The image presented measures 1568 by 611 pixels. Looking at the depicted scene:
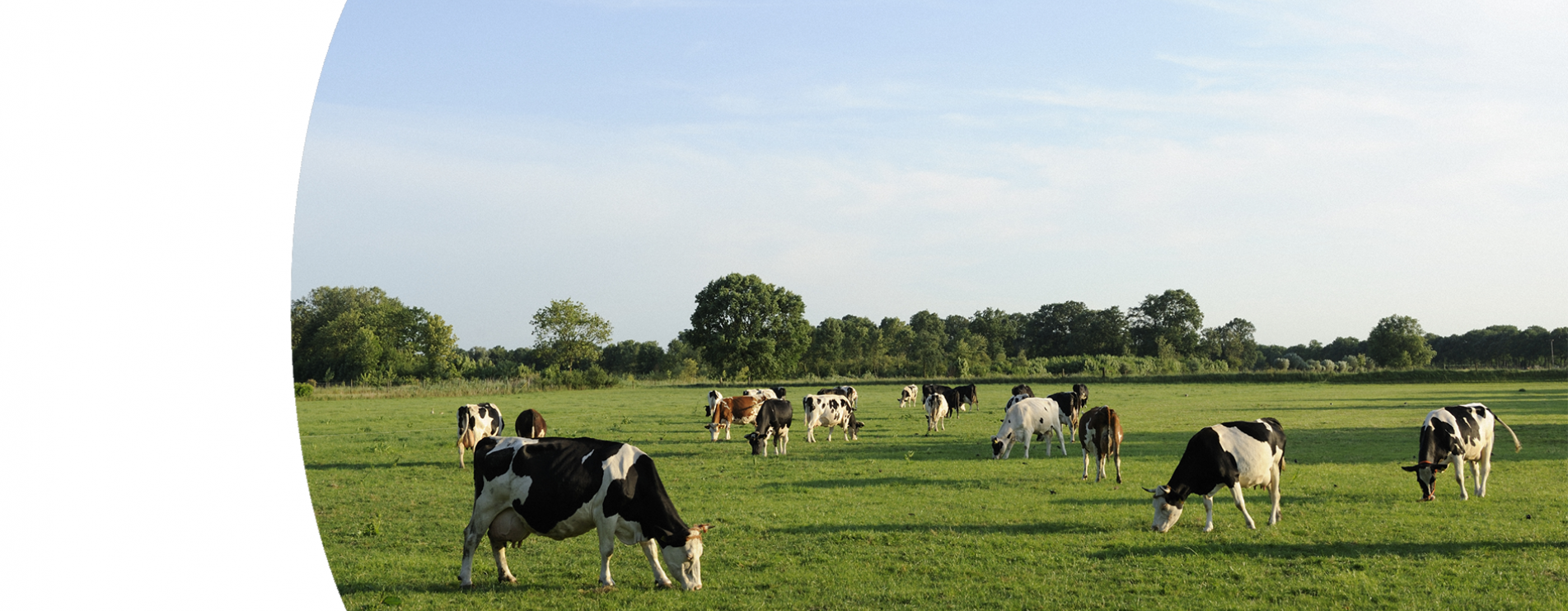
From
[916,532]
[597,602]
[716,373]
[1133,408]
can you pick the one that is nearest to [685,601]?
[597,602]

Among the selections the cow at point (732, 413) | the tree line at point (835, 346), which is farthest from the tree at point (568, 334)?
the cow at point (732, 413)

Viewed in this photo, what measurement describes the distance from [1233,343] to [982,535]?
5258 inches

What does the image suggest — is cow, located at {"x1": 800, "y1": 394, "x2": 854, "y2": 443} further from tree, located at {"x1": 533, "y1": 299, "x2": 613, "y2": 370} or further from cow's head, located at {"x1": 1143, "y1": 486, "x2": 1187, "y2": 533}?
tree, located at {"x1": 533, "y1": 299, "x2": 613, "y2": 370}

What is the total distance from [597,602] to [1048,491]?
9688mm

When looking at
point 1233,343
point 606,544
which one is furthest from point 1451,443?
point 1233,343

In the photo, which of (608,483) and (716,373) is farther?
(716,373)

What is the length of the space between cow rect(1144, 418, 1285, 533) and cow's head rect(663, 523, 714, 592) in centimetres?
650

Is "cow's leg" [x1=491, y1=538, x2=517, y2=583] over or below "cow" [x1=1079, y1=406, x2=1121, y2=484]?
below

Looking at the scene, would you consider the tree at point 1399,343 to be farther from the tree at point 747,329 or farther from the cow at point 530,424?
the cow at point 530,424

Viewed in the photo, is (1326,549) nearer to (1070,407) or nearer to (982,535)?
(982,535)

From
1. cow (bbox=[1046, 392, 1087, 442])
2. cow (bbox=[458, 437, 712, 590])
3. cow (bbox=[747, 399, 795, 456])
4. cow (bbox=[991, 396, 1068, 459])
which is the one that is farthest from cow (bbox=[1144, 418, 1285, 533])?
cow (bbox=[1046, 392, 1087, 442])

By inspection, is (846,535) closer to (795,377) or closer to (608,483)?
(608,483)

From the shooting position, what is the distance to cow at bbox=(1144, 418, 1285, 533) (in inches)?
463

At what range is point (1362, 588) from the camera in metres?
8.91
